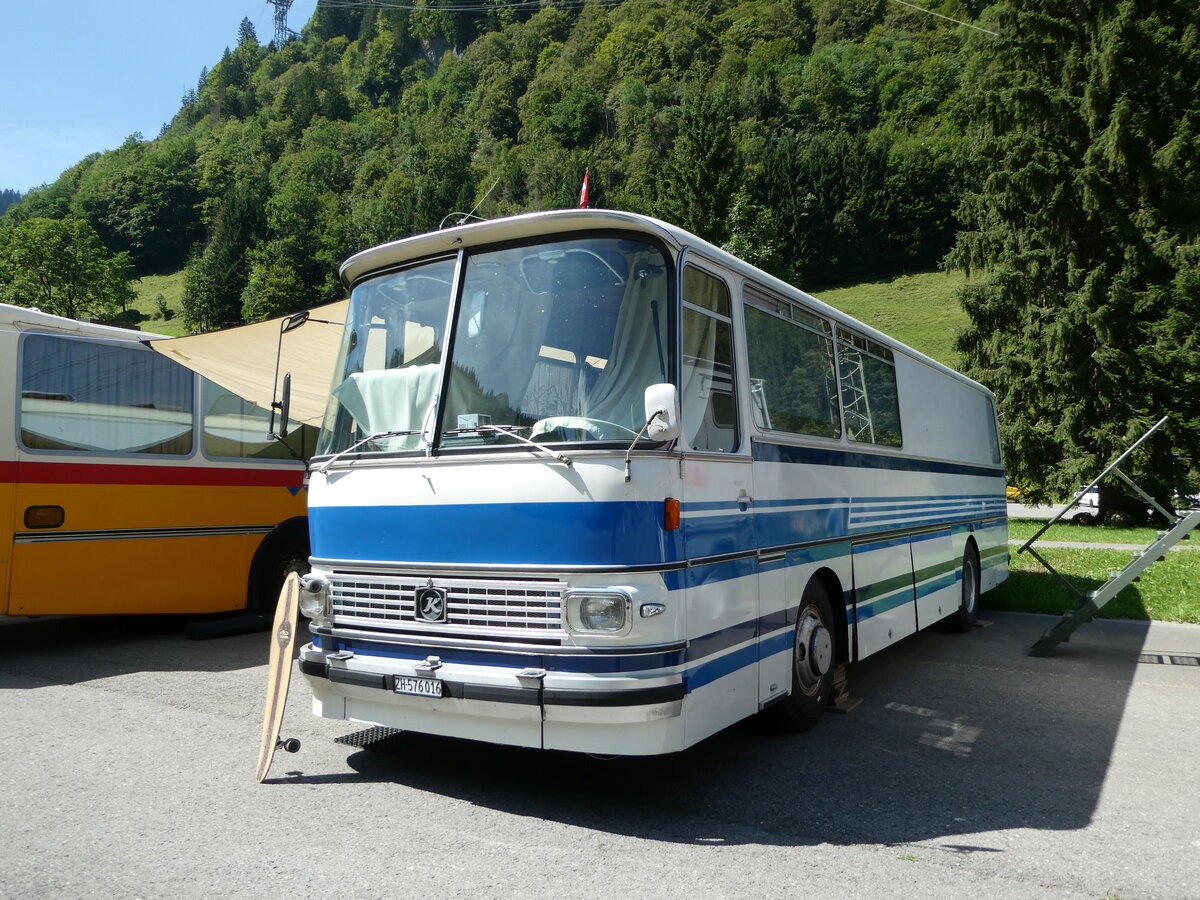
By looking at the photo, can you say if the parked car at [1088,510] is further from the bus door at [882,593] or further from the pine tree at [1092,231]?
the bus door at [882,593]

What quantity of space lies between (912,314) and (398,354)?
69213 mm

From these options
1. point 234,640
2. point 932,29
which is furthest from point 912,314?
point 234,640

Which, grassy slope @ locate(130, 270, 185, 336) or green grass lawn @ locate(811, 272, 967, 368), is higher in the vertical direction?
grassy slope @ locate(130, 270, 185, 336)

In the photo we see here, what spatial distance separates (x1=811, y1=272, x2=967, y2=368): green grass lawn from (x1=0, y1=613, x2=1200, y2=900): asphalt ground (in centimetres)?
5294

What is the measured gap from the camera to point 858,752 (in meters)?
6.10

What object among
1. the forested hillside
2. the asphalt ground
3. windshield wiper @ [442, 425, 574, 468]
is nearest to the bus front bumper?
the asphalt ground

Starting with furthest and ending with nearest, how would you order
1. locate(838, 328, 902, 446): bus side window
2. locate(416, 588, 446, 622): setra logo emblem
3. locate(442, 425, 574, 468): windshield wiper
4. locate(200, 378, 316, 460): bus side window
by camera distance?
locate(200, 378, 316, 460): bus side window, locate(838, 328, 902, 446): bus side window, locate(416, 588, 446, 622): setra logo emblem, locate(442, 425, 574, 468): windshield wiper

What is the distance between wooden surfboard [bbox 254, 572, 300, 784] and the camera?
530 centimetres

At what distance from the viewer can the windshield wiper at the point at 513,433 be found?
4.62 m

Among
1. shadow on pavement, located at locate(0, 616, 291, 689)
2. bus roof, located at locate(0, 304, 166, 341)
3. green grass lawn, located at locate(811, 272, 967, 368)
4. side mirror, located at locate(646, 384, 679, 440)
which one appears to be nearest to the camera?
side mirror, located at locate(646, 384, 679, 440)

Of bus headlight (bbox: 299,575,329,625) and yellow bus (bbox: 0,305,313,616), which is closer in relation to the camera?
bus headlight (bbox: 299,575,329,625)

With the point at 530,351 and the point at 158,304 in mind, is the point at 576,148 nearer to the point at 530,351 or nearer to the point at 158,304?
the point at 158,304

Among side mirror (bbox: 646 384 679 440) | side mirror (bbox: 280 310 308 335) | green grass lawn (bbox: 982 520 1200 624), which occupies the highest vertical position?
→ side mirror (bbox: 280 310 308 335)

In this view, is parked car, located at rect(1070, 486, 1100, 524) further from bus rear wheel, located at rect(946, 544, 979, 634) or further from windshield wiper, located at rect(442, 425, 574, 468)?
windshield wiper, located at rect(442, 425, 574, 468)
